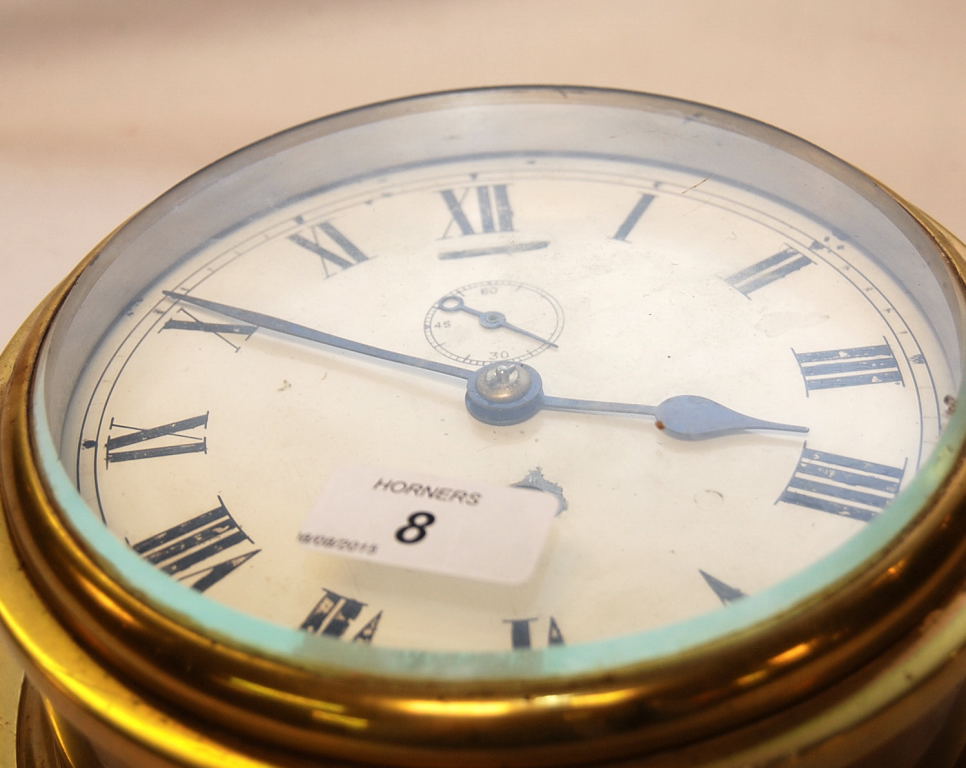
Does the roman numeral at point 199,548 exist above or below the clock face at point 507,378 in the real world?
below

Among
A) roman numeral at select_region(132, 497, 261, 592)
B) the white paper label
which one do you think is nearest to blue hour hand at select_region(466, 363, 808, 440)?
the white paper label

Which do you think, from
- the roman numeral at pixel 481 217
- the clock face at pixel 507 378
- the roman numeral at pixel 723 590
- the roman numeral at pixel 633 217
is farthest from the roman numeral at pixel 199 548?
the roman numeral at pixel 633 217

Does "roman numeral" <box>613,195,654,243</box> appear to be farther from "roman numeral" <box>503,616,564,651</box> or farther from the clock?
"roman numeral" <box>503,616,564,651</box>

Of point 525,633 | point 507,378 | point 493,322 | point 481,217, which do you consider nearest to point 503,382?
point 507,378

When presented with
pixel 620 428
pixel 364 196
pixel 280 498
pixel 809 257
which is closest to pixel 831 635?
pixel 620 428

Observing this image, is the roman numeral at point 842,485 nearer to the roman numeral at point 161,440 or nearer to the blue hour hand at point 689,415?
the blue hour hand at point 689,415

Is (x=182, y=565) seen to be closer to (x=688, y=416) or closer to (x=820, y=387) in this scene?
(x=688, y=416)

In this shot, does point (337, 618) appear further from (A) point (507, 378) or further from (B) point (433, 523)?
(A) point (507, 378)
